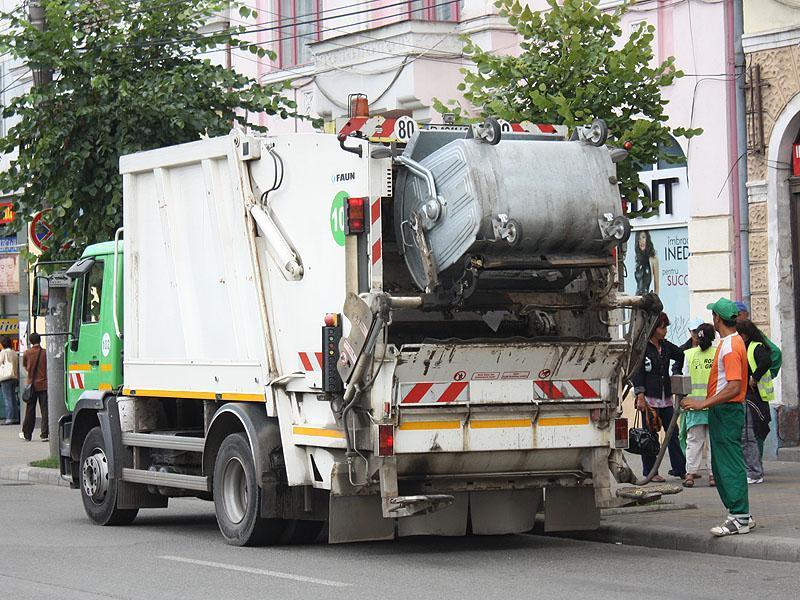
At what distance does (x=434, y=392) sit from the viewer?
441 inches

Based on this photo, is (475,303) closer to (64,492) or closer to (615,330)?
(615,330)

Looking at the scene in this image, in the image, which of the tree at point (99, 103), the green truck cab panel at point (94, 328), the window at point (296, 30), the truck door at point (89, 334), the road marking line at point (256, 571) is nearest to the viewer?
the road marking line at point (256, 571)

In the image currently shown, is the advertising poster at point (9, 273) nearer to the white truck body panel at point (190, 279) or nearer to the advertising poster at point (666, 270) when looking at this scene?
the advertising poster at point (666, 270)

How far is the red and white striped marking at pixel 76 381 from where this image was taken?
15250mm

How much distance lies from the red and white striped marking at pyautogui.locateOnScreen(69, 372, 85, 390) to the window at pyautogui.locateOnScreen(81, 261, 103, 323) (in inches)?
20.3

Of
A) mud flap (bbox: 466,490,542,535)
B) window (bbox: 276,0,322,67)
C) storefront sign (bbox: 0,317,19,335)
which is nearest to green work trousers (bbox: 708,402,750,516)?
mud flap (bbox: 466,490,542,535)

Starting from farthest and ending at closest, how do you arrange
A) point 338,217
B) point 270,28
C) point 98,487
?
point 270,28 → point 98,487 → point 338,217

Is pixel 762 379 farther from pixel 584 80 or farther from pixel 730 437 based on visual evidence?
pixel 730 437

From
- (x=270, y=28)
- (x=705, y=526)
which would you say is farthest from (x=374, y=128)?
(x=270, y=28)

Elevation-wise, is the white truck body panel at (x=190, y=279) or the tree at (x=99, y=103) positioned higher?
the tree at (x=99, y=103)

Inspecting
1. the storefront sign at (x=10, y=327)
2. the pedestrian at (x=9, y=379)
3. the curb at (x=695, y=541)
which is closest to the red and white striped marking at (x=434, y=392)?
the curb at (x=695, y=541)

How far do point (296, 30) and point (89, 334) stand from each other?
12.6 m

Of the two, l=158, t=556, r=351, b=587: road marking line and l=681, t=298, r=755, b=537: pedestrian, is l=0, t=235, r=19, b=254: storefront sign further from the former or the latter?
l=681, t=298, r=755, b=537: pedestrian

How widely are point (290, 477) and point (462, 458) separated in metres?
1.25
